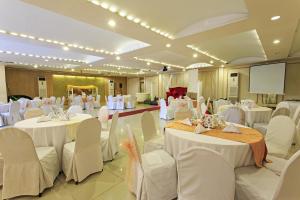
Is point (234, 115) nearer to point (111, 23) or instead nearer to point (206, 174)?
point (206, 174)

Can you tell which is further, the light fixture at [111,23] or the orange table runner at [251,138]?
the light fixture at [111,23]

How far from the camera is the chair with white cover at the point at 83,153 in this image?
7.64ft

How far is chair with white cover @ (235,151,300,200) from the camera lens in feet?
3.71

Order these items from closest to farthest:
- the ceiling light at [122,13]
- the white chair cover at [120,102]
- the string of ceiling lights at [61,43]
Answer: the ceiling light at [122,13], the string of ceiling lights at [61,43], the white chair cover at [120,102]

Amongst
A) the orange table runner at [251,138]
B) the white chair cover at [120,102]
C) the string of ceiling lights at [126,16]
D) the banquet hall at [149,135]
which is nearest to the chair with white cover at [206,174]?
the banquet hall at [149,135]

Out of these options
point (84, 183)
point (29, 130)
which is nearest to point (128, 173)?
point (84, 183)

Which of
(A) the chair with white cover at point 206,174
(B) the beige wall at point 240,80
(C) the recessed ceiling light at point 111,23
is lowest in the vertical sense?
(A) the chair with white cover at point 206,174

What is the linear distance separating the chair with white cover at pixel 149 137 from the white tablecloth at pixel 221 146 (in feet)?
2.03

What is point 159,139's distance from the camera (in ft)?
9.43

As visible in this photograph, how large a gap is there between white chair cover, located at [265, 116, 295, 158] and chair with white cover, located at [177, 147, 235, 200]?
1.61m

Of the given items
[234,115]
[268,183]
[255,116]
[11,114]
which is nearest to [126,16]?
[234,115]

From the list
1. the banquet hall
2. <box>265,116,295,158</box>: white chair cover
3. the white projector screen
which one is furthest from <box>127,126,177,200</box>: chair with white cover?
the white projector screen

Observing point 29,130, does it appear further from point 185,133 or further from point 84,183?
point 185,133

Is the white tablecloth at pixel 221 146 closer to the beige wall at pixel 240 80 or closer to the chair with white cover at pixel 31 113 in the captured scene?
the chair with white cover at pixel 31 113
